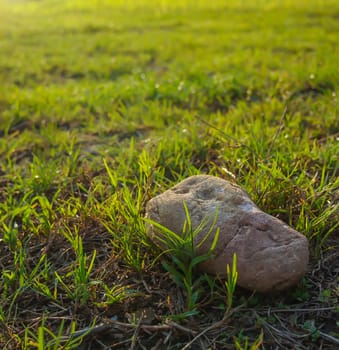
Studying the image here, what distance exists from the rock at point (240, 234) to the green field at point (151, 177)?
0.10 meters

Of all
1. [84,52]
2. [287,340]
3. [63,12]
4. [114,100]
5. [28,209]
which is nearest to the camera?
[287,340]

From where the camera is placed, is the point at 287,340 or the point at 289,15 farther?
the point at 289,15

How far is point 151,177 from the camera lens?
2215 millimetres

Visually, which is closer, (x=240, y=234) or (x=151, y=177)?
(x=240, y=234)

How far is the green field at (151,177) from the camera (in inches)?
66.4

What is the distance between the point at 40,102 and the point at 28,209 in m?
2.21

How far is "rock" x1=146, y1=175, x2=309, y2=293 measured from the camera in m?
1.67

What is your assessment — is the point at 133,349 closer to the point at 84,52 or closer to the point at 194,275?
the point at 194,275

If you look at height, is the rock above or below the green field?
above

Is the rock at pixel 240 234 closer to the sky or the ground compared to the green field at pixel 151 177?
closer to the sky

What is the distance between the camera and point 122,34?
27.7 ft

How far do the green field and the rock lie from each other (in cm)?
10

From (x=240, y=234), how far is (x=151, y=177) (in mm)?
615

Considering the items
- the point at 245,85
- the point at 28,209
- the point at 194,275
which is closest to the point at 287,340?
the point at 194,275
